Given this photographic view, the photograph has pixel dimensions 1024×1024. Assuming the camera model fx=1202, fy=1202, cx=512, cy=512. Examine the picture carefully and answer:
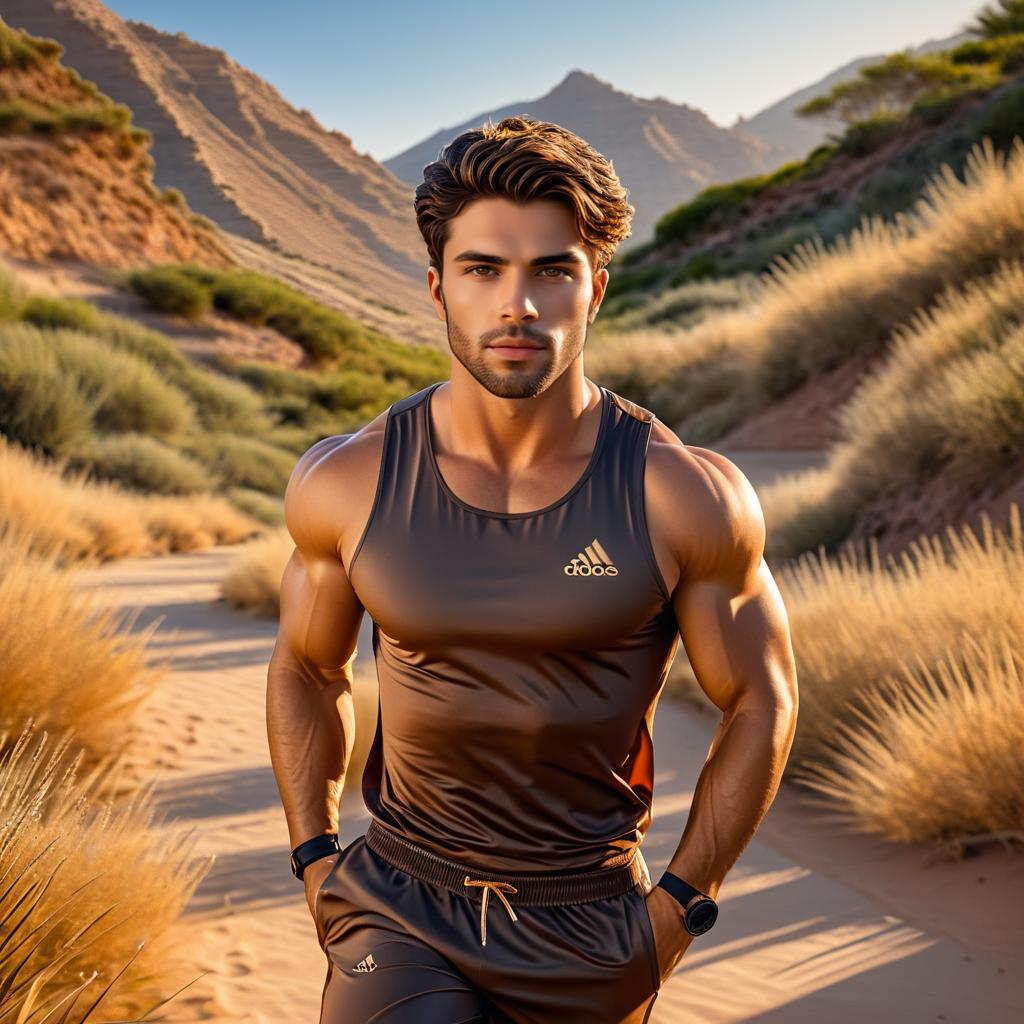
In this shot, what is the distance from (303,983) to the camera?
415 cm

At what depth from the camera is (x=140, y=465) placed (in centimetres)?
1569

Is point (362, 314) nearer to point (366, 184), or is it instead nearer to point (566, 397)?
point (366, 184)

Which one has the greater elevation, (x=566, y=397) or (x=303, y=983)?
(x=566, y=397)

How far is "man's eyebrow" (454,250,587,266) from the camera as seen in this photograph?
2037mm

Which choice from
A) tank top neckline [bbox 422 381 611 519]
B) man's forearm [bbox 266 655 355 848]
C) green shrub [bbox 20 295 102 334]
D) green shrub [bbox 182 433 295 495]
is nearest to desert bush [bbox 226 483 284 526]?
green shrub [bbox 182 433 295 495]

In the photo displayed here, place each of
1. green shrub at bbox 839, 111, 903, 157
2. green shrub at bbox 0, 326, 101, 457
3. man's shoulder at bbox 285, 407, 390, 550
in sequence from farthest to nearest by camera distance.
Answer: green shrub at bbox 839, 111, 903, 157, green shrub at bbox 0, 326, 101, 457, man's shoulder at bbox 285, 407, 390, 550

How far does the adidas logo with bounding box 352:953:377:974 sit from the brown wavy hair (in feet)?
3.91

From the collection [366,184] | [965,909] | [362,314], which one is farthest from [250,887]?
[366,184]

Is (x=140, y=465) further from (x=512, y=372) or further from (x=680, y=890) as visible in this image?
(x=680, y=890)

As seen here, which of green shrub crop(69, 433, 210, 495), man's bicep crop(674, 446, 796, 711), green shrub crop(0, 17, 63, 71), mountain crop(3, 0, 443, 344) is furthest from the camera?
mountain crop(3, 0, 443, 344)

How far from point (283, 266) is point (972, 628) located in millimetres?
48814

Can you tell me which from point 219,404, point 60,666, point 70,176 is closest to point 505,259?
point 60,666

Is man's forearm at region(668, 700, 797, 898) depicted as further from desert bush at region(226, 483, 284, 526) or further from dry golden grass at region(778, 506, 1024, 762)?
desert bush at region(226, 483, 284, 526)

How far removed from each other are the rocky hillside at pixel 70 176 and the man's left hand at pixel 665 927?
28.7 metres
